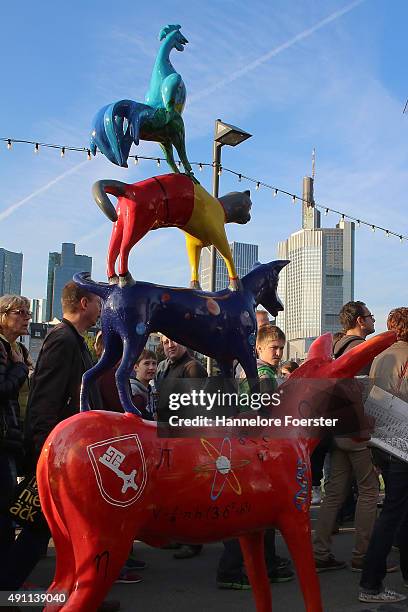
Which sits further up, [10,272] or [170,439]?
[10,272]

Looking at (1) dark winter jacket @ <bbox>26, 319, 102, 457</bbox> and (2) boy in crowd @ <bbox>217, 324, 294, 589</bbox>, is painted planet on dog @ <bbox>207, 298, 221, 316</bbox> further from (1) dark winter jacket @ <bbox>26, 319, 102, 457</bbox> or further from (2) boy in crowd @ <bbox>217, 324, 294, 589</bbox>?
(2) boy in crowd @ <bbox>217, 324, 294, 589</bbox>

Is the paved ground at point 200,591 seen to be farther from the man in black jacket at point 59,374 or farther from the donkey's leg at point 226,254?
the donkey's leg at point 226,254

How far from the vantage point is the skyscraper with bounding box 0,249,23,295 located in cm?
8006

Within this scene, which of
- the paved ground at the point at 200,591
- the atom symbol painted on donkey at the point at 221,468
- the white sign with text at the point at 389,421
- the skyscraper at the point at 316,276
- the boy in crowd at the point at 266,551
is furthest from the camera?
the skyscraper at the point at 316,276

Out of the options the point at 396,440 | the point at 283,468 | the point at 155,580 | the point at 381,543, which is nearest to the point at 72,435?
the point at 283,468

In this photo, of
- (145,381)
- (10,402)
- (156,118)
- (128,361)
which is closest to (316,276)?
(145,381)

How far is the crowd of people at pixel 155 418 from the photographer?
3145 millimetres

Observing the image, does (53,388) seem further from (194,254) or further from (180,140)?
(180,140)

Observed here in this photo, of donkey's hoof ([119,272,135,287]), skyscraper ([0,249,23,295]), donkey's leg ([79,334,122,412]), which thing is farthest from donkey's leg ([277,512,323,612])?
skyscraper ([0,249,23,295])

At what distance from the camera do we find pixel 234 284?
271cm

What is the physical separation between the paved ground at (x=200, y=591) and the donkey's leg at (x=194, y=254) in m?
2.03

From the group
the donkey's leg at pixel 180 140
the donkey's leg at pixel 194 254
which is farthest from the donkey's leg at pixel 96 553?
the donkey's leg at pixel 180 140

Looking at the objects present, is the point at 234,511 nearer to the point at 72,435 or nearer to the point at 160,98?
the point at 72,435

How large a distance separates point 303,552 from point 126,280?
1260 millimetres
